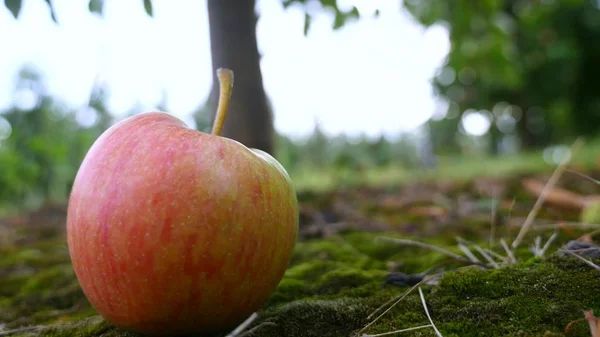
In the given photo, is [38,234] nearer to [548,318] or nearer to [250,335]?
[250,335]

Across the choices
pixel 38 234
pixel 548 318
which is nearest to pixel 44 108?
pixel 38 234

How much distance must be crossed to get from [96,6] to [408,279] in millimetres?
1494

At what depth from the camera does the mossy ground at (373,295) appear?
1.28m

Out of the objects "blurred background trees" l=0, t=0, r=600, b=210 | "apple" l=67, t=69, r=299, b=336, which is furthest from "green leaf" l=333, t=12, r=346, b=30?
"apple" l=67, t=69, r=299, b=336

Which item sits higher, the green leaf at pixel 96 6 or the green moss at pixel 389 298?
the green leaf at pixel 96 6

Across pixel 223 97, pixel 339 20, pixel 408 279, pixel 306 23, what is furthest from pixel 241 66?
pixel 408 279

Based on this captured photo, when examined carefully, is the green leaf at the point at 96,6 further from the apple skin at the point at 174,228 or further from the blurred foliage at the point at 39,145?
the blurred foliage at the point at 39,145

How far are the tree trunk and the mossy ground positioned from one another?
700 millimetres

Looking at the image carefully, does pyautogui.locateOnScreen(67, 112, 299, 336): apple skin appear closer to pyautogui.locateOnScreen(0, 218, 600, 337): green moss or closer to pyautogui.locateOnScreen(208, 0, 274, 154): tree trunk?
pyautogui.locateOnScreen(0, 218, 600, 337): green moss

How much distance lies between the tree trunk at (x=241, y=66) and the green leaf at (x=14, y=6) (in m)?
1.04

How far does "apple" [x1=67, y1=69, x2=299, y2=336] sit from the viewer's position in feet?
3.92

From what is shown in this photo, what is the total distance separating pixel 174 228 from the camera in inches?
46.8

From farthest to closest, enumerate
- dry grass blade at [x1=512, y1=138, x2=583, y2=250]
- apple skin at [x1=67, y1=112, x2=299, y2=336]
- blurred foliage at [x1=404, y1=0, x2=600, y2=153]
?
blurred foliage at [x1=404, y1=0, x2=600, y2=153] < dry grass blade at [x1=512, y1=138, x2=583, y2=250] < apple skin at [x1=67, y1=112, x2=299, y2=336]

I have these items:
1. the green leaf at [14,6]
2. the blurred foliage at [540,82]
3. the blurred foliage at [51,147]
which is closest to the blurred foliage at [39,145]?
the blurred foliage at [51,147]
